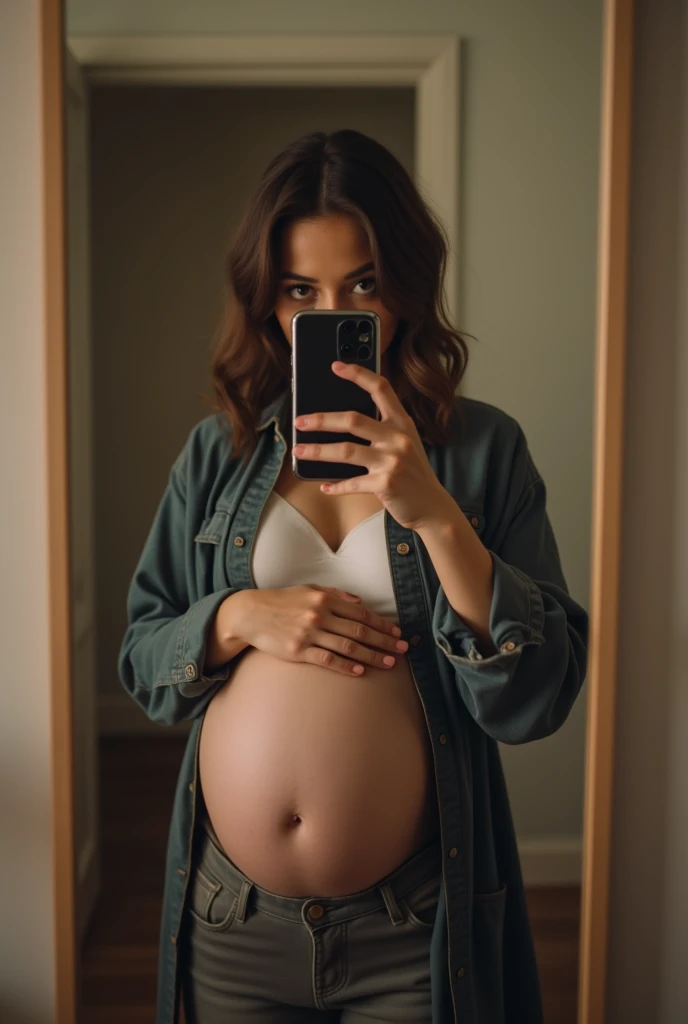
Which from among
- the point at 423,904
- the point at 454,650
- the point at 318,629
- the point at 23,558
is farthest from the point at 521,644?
the point at 23,558

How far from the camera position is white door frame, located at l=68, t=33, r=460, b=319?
A: 3.13 ft

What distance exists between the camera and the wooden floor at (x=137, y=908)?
40.7 inches

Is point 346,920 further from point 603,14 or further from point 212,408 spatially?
point 603,14

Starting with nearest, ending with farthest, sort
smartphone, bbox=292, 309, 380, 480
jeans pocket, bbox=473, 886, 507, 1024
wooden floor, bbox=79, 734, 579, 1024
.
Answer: smartphone, bbox=292, 309, 380, 480, jeans pocket, bbox=473, 886, 507, 1024, wooden floor, bbox=79, 734, 579, 1024

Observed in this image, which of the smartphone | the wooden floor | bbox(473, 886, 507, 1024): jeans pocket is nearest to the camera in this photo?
A: the smartphone

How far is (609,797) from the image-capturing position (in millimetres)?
1003

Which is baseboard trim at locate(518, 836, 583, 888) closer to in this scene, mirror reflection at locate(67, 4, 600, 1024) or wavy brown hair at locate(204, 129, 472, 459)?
mirror reflection at locate(67, 4, 600, 1024)

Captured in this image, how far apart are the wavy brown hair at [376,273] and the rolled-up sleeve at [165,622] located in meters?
0.12

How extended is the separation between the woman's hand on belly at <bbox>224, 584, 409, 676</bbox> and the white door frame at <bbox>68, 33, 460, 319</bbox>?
0.45 meters

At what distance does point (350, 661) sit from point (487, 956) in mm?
354

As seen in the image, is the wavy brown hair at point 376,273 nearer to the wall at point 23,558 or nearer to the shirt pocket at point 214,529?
the shirt pocket at point 214,529

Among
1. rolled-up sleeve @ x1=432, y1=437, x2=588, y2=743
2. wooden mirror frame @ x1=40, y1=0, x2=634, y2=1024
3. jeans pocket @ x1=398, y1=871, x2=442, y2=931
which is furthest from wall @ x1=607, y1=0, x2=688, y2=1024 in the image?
jeans pocket @ x1=398, y1=871, x2=442, y2=931

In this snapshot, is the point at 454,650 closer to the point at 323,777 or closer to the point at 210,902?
the point at 323,777

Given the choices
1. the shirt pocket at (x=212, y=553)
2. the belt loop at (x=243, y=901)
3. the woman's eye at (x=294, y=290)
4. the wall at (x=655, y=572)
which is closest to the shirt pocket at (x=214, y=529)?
the shirt pocket at (x=212, y=553)
